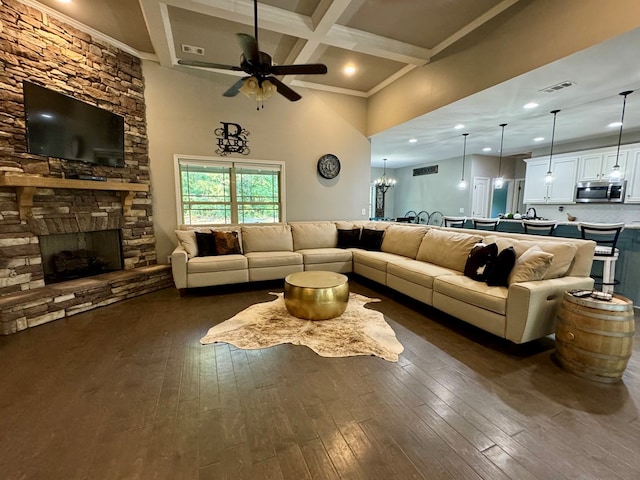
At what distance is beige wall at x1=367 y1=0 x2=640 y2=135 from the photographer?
245cm

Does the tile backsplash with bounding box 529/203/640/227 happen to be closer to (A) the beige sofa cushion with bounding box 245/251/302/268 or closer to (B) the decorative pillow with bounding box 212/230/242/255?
(A) the beige sofa cushion with bounding box 245/251/302/268

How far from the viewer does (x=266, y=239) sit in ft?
15.7

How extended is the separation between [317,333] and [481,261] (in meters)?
1.90

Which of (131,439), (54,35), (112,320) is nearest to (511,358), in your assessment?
(131,439)

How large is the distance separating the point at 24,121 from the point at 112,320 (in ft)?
7.79

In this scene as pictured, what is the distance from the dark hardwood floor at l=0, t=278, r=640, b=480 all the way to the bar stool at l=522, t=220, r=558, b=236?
212 cm

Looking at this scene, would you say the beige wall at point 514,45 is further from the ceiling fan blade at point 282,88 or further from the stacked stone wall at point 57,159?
the stacked stone wall at point 57,159

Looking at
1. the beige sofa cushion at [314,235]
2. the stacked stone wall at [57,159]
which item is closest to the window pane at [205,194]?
the stacked stone wall at [57,159]

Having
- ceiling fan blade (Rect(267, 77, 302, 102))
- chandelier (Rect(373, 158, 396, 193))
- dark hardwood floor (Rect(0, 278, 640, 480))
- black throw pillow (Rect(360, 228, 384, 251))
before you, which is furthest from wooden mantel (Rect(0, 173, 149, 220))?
chandelier (Rect(373, 158, 396, 193))

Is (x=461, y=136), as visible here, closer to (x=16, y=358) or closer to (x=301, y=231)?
(x=301, y=231)

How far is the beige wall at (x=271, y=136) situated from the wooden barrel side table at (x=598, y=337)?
4314mm

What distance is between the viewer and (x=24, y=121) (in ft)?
10.3

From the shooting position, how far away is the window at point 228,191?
→ 487cm

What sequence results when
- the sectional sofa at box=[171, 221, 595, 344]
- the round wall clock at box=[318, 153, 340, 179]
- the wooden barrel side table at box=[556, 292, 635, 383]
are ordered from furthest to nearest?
the round wall clock at box=[318, 153, 340, 179]
the sectional sofa at box=[171, 221, 595, 344]
the wooden barrel side table at box=[556, 292, 635, 383]
